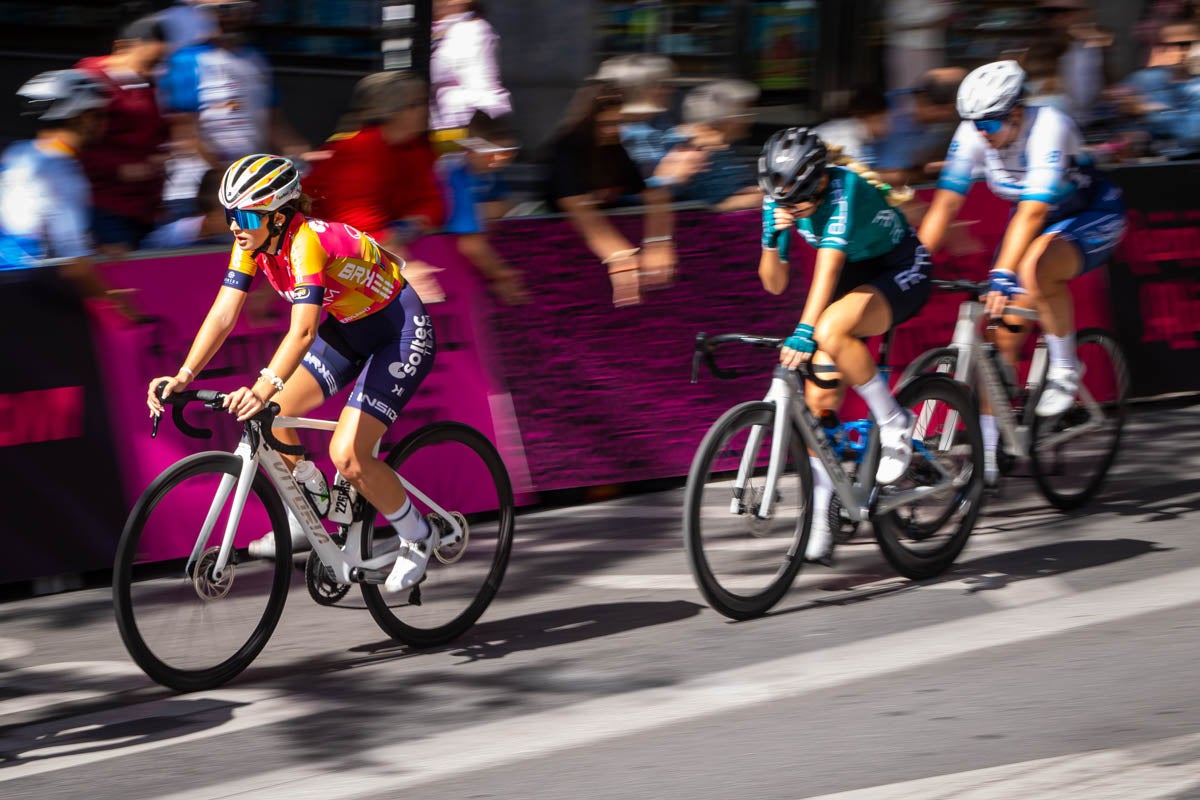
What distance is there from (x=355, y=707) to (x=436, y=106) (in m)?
5.55

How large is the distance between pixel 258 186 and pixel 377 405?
922 mm

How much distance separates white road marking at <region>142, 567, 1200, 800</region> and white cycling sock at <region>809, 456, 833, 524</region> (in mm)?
616

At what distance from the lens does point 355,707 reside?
5.54 metres

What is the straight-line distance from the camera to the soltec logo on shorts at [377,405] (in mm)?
5891

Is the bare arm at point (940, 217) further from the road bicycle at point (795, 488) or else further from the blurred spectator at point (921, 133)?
the blurred spectator at point (921, 133)

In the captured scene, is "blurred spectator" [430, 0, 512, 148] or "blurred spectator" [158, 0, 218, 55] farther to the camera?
"blurred spectator" [430, 0, 512, 148]

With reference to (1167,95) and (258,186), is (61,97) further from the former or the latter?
(1167,95)

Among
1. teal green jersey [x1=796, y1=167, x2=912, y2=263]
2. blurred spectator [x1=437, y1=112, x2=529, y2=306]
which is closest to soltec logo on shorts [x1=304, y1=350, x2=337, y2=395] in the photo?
teal green jersey [x1=796, y1=167, x2=912, y2=263]

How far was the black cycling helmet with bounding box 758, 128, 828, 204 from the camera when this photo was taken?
6.16m

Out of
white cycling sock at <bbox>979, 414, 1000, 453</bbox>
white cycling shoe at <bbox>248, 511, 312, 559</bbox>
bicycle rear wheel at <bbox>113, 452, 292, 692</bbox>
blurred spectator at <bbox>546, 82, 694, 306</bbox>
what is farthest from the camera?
blurred spectator at <bbox>546, 82, 694, 306</bbox>

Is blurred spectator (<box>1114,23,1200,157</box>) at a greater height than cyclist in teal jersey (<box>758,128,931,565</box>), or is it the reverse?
blurred spectator (<box>1114,23,1200,157</box>)

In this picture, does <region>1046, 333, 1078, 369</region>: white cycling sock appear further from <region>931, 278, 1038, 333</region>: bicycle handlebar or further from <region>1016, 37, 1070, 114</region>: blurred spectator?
<region>1016, 37, 1070, 114</region>: blurred spectator

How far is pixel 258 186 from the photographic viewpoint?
5.55 metres

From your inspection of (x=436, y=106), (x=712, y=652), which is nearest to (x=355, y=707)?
(x=712, y=652)
